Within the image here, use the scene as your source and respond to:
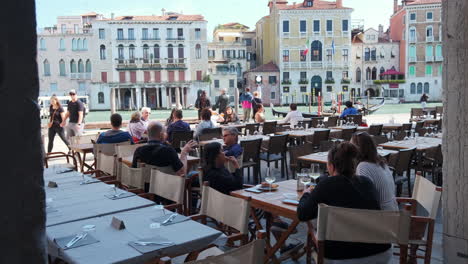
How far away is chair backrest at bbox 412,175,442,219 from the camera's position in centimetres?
290

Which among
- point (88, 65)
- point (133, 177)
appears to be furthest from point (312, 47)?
point (133, 177)

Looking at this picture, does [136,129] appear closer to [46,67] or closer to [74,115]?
[74,115]

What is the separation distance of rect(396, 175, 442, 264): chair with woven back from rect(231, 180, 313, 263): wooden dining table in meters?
0.71

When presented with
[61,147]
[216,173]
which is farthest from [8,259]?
[61,147]

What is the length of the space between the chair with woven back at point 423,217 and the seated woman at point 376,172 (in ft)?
0.42

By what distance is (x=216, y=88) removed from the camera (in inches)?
2045

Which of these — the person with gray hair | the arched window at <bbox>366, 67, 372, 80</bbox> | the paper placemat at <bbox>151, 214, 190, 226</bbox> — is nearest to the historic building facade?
the arched window at <bbox>366, 67, 372, 80</bbox>

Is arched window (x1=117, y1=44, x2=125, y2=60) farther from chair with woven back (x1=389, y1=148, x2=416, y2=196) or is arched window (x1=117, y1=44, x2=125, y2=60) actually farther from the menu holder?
the menu holder

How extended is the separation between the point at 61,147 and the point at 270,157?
Result: 7292 mm

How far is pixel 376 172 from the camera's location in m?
3.19

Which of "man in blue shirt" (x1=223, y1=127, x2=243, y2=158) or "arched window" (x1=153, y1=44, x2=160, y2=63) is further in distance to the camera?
"arched window" (x1=153, y1=44, x2=160, y2=63)

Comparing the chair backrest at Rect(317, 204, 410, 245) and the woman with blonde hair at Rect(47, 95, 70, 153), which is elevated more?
the woman with blonde hair at Rect(47, 95, 70, 153)

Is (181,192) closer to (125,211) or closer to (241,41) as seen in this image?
(125,211)

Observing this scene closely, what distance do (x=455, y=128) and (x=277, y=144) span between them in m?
4.48
